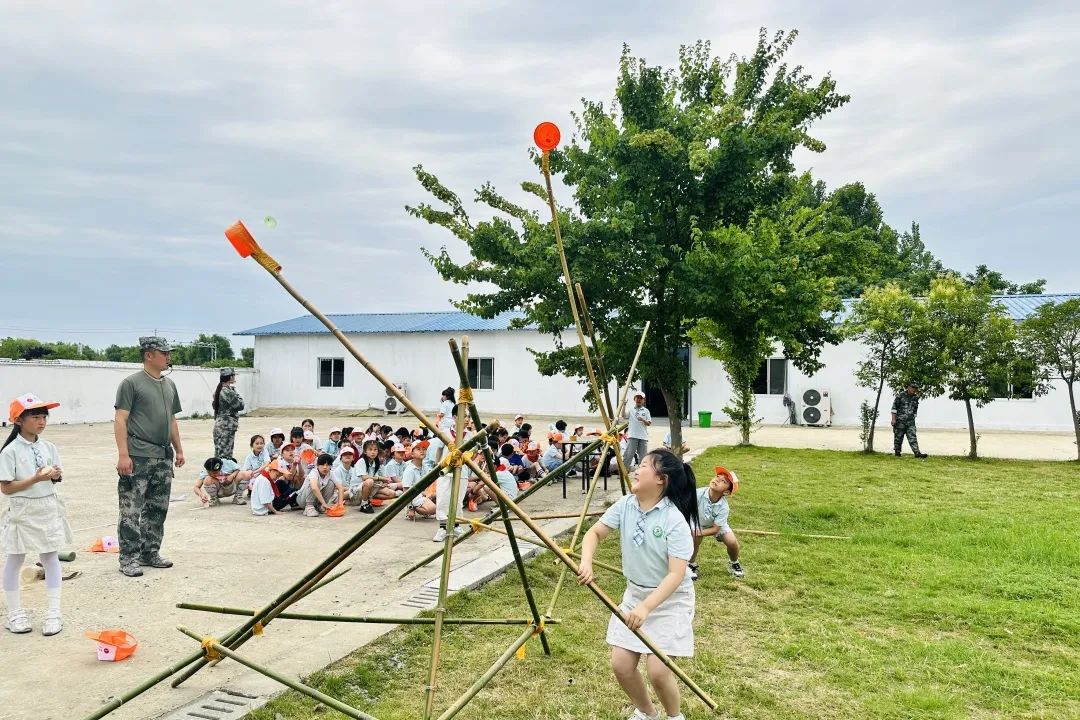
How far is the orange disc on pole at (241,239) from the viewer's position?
3.40 m

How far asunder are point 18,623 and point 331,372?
1018 inches

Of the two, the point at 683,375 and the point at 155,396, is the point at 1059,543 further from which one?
the point at 155,396

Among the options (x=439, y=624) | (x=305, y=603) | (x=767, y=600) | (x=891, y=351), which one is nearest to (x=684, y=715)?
(x=439, y=624)

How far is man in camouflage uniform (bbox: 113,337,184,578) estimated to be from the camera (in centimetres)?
630

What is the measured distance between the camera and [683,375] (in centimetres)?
974

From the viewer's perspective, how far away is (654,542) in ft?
12.5

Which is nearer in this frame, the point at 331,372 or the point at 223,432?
the point at 223,432

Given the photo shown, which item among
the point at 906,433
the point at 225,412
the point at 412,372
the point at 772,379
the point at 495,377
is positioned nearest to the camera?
the point at 225,412

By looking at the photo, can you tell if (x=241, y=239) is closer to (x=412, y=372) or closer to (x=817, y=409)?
(x=817, y=409)

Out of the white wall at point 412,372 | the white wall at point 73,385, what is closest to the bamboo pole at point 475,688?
the white wall at point 73,385

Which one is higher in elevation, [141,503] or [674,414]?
[674,414]

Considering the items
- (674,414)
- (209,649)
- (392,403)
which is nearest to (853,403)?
(674,414)

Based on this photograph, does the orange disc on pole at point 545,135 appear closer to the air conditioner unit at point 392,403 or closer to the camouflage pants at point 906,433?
the camouflage pants at point 906,433

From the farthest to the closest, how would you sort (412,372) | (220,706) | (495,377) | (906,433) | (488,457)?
(412,372)
(495,377)
(906,433)
(488,457)
(220,706)
